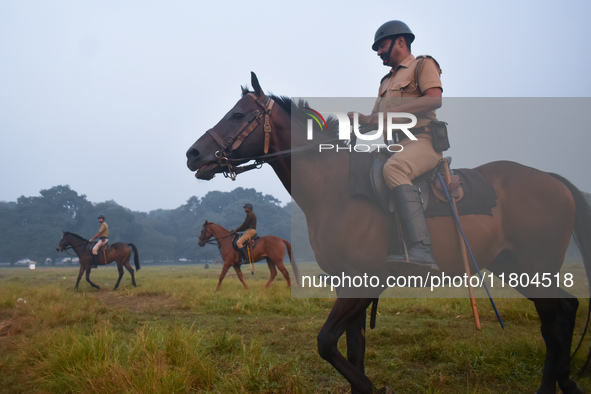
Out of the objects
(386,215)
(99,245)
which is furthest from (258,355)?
(99,245)

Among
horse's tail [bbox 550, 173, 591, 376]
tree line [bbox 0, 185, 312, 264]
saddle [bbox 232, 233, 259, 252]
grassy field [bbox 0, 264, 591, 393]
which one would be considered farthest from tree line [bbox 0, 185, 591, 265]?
horse's tail [bbox 550, 173, 591, 376]

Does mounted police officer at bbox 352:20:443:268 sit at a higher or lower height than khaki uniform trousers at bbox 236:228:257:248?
higher

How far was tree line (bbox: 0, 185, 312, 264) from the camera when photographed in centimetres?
5875

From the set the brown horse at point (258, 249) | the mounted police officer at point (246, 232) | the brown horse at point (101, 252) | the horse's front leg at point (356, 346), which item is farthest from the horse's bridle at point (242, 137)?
the brown horse at point (101, 252)

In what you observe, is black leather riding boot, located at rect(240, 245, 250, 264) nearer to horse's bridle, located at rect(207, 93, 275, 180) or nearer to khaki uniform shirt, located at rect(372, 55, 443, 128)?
horse's bridle, located at rect(207, 93, 275, 180)

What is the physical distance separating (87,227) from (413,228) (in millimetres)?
84453

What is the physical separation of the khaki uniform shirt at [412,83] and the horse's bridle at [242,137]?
1.17m

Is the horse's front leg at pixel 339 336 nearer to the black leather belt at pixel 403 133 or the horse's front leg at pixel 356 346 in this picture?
the horse's front leg at pixel 356 346

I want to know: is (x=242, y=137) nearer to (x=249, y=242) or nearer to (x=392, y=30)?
(x=392, y=30)

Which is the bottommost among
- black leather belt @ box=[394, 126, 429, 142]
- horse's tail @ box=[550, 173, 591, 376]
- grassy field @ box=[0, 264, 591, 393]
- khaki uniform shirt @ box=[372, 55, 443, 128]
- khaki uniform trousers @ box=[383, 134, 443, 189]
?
grassy field @ box=[0, 264, 591, 393]

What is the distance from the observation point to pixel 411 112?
3.70m

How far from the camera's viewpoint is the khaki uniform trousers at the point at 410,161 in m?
3.44

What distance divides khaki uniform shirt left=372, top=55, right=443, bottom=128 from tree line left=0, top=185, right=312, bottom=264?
65.2 metres

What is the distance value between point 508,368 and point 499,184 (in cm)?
218
